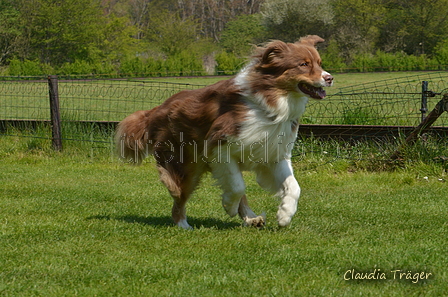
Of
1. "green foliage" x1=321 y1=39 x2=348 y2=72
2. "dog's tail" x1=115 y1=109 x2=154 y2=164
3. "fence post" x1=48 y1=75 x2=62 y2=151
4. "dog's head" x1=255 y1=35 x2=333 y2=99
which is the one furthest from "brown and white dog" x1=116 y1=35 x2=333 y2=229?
"green foliage" x1=321 y1=39 x2=348 y2=72

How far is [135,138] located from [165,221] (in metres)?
1.01

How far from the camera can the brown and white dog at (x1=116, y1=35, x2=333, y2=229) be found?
5383mm

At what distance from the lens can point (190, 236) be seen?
546 centimetres

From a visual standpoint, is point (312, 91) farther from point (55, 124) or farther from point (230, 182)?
point (55, 124)

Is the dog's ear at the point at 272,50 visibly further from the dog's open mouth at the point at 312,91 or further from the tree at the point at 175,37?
the tree at the point at 175,37

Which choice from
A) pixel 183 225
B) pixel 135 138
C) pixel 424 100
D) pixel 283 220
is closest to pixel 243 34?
pixel 424 100

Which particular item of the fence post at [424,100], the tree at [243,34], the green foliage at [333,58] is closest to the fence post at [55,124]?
the fence post at [424,100]

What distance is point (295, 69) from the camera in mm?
5359

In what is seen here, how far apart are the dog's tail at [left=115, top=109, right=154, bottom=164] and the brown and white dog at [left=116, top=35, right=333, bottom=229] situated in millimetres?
161

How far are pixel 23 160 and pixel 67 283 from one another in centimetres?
750

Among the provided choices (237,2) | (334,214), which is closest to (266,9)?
(237,2)

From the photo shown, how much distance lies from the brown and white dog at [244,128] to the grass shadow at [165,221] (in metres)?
0.21

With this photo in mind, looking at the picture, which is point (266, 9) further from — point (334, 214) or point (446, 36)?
point (334, 214)

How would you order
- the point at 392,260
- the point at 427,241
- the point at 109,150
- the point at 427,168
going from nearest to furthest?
the point at 392,260
the point at 427,241
the point at 427,168
the point at 109,150
